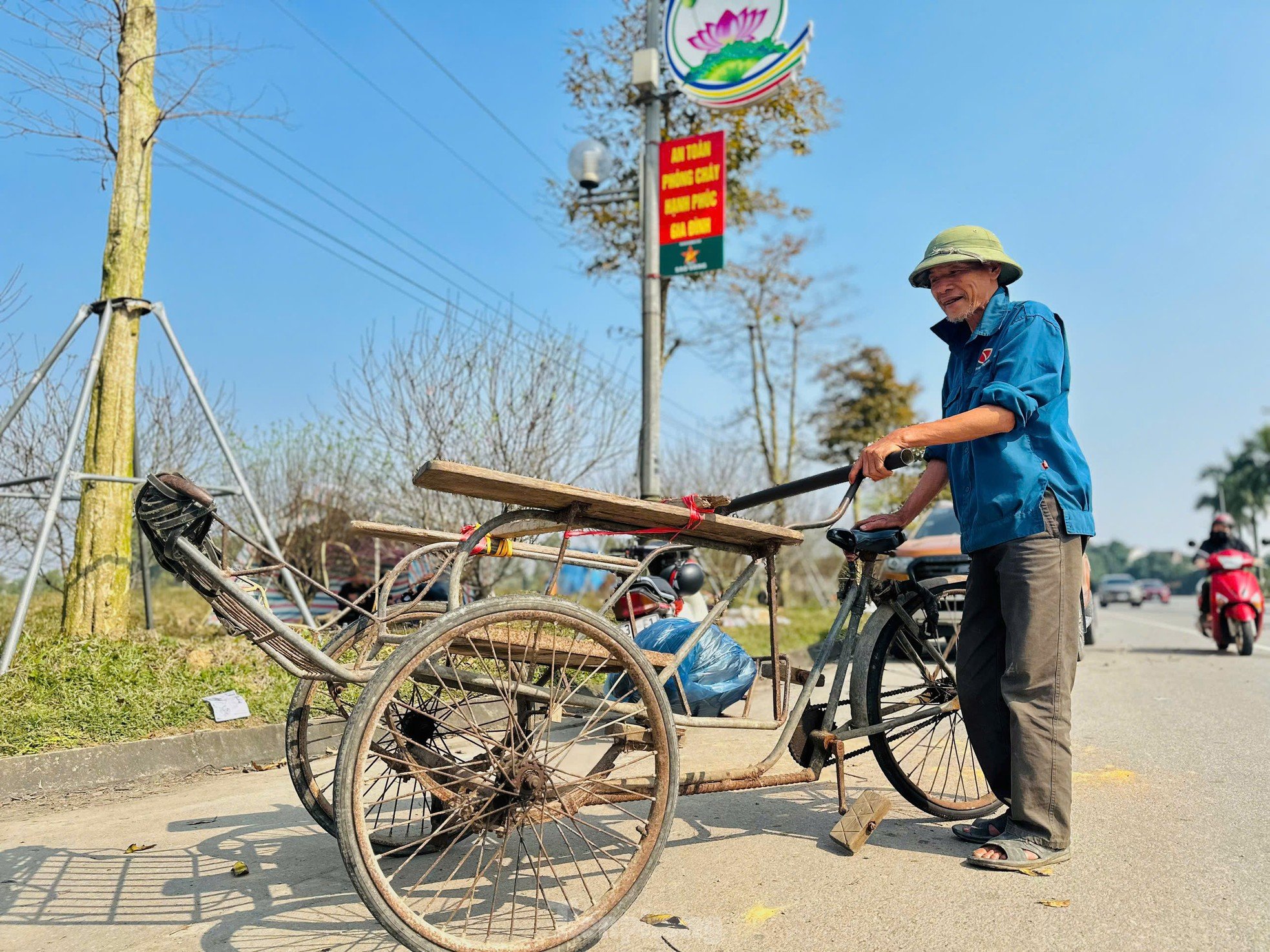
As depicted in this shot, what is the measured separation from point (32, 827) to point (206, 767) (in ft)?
3.32

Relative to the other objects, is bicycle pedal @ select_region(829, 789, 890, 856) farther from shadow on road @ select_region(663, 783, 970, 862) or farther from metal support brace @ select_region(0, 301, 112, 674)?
metal support brace @ select_region(0, 301, 112, 674)

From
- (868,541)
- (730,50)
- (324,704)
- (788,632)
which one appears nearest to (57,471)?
(324,704)

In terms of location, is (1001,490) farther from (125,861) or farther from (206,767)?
(206,767)

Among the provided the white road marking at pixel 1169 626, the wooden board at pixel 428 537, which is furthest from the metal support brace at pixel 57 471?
the white road marking at pixel 1169 626

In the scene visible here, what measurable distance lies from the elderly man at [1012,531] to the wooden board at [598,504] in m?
0.44

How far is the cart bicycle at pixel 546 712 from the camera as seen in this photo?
7.22 ft

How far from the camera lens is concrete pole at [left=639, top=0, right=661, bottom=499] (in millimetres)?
8727

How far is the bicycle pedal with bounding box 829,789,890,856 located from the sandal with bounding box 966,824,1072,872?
31cm

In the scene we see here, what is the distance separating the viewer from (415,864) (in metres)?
3.05

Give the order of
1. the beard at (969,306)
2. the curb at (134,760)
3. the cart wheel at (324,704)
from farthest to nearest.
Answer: the curb at (134,760)
the beard at (969,306)
the cart wheel at (324,704)

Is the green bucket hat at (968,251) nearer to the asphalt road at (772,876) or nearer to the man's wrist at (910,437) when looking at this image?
the man's wrist at (910,437)

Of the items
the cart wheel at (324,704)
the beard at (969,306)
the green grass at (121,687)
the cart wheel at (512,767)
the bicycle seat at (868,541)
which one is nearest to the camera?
the cart wheel at (512,767)

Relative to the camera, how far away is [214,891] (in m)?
2.83

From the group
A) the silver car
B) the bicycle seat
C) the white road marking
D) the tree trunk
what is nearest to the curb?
the tree trunk
